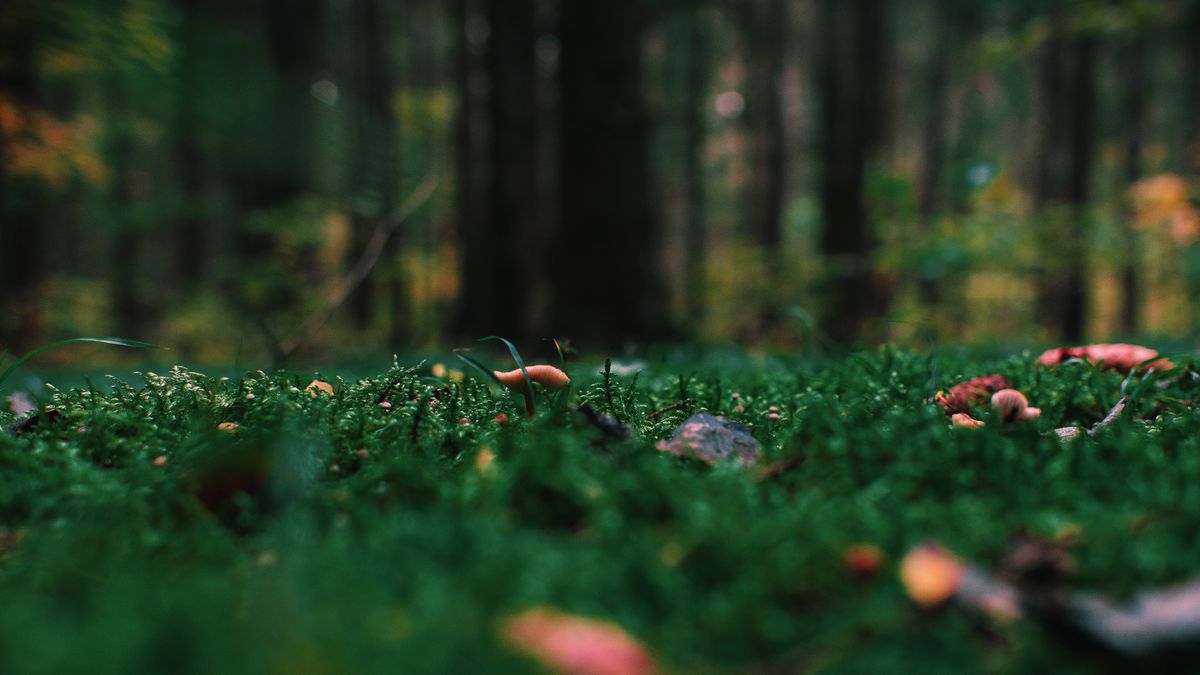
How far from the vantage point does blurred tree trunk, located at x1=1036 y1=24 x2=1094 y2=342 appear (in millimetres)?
9375

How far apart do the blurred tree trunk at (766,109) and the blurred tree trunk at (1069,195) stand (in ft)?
21.5

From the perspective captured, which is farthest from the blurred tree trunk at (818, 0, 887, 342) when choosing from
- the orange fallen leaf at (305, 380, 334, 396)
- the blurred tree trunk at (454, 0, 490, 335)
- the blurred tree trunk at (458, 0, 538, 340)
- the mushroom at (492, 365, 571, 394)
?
the orange fallen leaf at (305, 380, 334, 396)

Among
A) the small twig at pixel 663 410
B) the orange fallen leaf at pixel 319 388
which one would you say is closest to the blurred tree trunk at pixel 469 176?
the orange fallen leaf at pixel 319 388

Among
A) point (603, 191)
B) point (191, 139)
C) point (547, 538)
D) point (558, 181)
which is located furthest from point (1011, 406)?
point (191, 139)

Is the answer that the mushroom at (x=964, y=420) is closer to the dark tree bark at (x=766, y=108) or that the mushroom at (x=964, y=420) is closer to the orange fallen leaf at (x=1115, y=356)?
the orange fallen leaf at (x=1115, y=356)

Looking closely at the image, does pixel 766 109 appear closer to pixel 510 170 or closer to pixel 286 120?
pixel 510 170

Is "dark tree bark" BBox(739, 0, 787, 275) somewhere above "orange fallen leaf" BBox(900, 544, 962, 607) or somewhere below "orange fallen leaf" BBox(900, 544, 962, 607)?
above

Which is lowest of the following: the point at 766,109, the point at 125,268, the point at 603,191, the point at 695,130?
the point at 125,268

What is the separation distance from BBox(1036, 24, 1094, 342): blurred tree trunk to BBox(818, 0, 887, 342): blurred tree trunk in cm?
209

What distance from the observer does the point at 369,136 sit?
10656mm

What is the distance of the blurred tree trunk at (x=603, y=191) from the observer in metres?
5.74

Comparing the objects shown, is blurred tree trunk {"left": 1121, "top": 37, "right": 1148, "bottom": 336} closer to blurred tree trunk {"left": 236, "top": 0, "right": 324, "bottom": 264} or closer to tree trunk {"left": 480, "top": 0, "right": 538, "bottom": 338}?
tree trunk {"left": 480, "top": 0, "right": 538, "bottom": 338}

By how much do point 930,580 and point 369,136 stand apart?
10844 millimetres

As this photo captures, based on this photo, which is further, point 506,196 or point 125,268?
point 125,268
